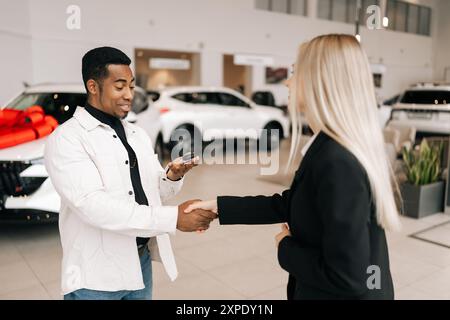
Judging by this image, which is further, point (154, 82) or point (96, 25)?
point (154, 82)

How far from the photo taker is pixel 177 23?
13.9 metres

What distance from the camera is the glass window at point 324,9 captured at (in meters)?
18.0

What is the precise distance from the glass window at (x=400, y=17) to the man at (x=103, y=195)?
69.8 feet

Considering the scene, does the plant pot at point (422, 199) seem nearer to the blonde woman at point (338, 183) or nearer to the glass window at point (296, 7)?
the blonde woman at point (338, 183)

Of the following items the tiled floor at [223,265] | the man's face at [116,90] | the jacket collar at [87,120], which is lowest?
the tiled floor at [223,265]

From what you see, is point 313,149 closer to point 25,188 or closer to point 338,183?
point 338,183

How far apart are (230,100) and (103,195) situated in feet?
29.0

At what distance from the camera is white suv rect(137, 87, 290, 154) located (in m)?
9.02

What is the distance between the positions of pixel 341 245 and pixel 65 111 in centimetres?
460

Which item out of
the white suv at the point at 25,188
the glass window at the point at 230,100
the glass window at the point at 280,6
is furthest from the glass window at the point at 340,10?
the white suv at the point at 25,188

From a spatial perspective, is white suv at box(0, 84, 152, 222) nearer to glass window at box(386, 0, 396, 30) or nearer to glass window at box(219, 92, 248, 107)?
glass window at box(219, 92, 248, 107)

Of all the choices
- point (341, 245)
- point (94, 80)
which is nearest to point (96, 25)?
point (94, 80)
